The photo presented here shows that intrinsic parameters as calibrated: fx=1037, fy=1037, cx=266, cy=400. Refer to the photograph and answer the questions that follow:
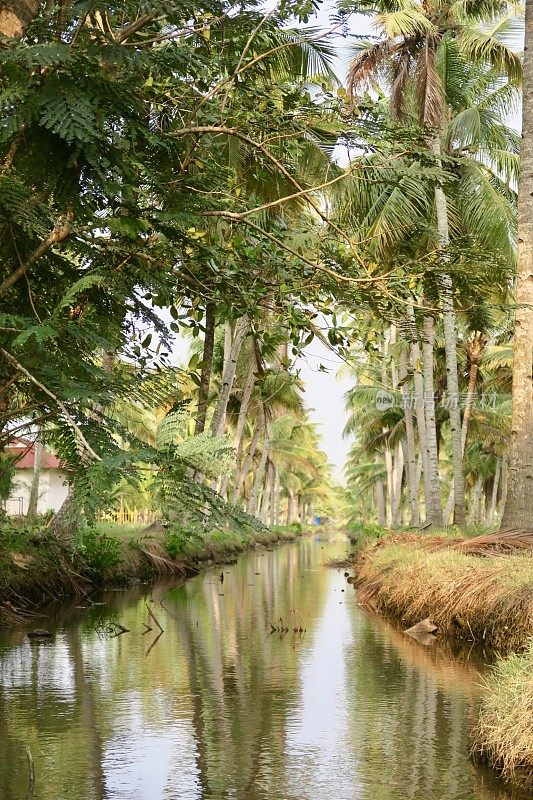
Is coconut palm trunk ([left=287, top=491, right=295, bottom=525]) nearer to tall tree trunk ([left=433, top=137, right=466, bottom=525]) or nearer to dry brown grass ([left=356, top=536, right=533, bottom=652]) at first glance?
tall tree trunk ([left=433, top=137, right=466, bottom=525])

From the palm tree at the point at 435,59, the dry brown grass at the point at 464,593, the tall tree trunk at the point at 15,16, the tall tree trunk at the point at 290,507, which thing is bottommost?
the dry brown grass at the point at 464,593

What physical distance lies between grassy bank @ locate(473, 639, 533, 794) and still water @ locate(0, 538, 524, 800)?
173mm

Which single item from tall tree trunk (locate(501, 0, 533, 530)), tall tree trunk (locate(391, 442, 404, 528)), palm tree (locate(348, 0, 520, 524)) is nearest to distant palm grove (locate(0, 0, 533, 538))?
tall tree trunk (locate(501, 0, 533, 530))

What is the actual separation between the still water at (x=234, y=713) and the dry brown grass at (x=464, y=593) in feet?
1.85

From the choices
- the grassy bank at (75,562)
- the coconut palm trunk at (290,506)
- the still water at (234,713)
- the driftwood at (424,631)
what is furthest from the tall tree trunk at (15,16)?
the coconut palm trunk at (290,506)

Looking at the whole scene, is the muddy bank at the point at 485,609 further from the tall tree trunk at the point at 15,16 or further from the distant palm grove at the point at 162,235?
the tall tree trunk at the point at 15,16

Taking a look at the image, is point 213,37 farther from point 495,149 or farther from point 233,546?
point 233,546

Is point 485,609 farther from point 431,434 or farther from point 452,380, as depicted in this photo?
point 431,434

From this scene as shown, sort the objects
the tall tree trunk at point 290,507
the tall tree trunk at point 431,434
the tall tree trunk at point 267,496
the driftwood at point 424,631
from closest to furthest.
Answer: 1. the driftwood at point 424,631
2. the tall tree trunk at point 431,434
3. the tall tree trunk at point 267,496
4. the tall tree trunk at point 290,507

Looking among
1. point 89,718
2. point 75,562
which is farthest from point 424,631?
point 75,562

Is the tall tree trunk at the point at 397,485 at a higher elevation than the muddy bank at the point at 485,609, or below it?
higher

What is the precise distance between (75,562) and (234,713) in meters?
9.02

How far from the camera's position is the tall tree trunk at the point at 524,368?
14.8 m

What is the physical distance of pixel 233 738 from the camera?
759cm
